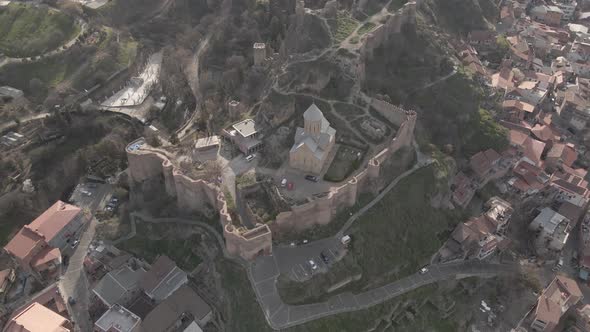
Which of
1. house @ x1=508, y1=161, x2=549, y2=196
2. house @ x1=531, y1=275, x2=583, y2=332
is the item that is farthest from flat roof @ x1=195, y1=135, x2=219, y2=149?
house @ x1=531, y1=275, x2=583, y2=332

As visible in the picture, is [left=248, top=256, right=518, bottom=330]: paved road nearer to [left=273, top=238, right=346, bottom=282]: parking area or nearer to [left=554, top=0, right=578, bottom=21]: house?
[left=273, top=238, right=346, bottom=282]: parking area

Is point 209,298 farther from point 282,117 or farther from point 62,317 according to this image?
point 282,117

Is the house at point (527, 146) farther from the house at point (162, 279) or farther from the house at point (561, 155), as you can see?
the house at point (162, 279)

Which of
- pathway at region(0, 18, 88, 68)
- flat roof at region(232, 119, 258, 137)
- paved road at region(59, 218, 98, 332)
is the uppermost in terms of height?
flat roof at region(232, 119, 258, 137)

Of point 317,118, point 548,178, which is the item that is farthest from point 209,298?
point 548,178

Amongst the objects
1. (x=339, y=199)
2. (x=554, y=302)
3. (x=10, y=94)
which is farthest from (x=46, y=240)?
(x=554, y=302)

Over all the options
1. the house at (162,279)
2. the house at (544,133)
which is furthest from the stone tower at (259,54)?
the house at (544,133)
